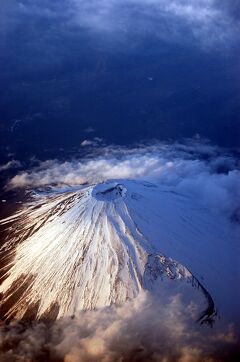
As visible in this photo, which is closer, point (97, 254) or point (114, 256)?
point (114, 256)

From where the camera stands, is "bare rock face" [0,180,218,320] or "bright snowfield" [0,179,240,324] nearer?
"bright snowfield" [0,179,240,324]

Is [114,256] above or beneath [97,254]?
above

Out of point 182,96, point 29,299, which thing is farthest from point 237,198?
point 182,96

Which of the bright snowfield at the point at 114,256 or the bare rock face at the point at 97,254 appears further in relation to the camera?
the bare rock face at the point at 97,254
